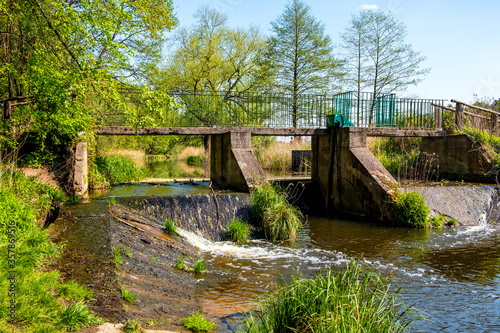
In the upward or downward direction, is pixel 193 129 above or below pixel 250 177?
above

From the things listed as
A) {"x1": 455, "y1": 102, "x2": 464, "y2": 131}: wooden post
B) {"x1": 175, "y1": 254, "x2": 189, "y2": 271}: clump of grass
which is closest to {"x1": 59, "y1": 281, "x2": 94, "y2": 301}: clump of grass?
{"x1": 175, "y1": 254, "x2": 189, "y2": 271}: clump of grass

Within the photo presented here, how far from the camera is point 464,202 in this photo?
12.6 metres

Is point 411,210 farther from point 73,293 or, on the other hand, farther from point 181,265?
point 73,293

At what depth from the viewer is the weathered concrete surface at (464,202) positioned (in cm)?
1213

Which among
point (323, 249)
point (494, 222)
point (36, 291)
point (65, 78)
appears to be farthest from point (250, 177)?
point (36, 291)

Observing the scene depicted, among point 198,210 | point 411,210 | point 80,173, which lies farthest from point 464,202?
point 80,173

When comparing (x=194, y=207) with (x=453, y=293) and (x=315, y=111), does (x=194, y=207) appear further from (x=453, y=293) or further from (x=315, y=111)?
(x=315, y=111)

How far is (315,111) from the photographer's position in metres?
16.0

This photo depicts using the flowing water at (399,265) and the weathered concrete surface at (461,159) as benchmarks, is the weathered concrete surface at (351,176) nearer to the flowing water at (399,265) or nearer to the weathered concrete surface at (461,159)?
the flowing water at (399,265)

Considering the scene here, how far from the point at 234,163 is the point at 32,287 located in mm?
9307

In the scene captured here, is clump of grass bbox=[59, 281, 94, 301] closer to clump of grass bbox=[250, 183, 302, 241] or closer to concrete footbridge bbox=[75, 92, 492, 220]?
clump of grass bbox=[250, 183, 302, 241]

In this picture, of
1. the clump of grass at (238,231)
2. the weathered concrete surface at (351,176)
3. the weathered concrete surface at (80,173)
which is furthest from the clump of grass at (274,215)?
the weathered concrete surface at (80,173)

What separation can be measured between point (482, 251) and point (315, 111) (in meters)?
8.49

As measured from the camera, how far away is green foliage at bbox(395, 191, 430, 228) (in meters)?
11.4
